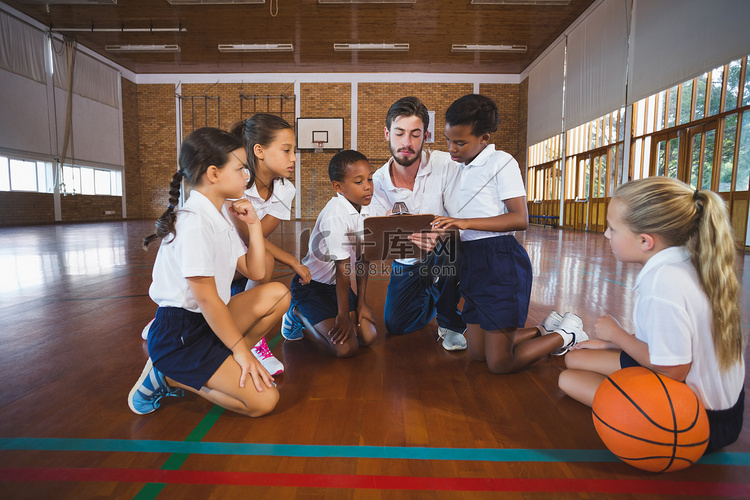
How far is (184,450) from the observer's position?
1245mm

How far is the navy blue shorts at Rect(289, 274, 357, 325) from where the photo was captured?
2.24 metres

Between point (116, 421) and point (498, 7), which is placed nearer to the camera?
point (116, 421)

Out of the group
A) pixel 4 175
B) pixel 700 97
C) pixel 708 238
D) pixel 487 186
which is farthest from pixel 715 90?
pixel 4 175

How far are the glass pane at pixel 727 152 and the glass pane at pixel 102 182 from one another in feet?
53.2

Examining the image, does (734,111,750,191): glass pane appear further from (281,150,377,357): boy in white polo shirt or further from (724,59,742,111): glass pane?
(281,150,377,357): boy in white polo shirt

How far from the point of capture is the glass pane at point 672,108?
741 centimetres

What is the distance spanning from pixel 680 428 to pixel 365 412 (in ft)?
3.07

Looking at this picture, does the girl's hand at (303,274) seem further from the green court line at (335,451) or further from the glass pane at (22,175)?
the glass pane at (22,175)

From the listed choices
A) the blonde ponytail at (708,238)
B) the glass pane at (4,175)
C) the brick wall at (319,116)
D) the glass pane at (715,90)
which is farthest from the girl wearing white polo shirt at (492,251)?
the glass pane at (4,175)

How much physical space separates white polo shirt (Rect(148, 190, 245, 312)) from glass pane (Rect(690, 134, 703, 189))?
27.0ft

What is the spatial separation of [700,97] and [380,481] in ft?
27.5

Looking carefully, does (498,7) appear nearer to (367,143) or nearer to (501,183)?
(367,143)

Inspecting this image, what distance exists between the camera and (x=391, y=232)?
197 cm

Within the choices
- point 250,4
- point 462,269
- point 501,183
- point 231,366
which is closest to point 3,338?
point 231,366
